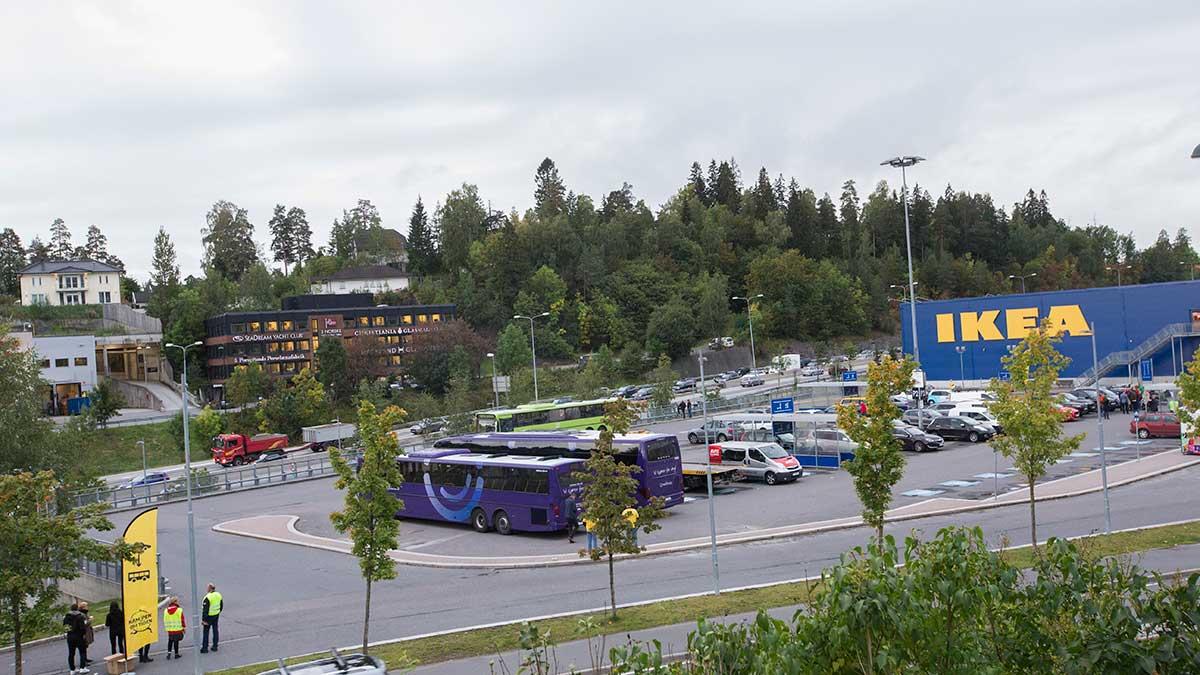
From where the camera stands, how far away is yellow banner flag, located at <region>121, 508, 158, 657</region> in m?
19.5

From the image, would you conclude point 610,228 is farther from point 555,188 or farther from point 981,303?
point 981,303

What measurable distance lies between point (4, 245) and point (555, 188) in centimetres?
7505

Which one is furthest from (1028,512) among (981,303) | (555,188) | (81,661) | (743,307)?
(555,188)

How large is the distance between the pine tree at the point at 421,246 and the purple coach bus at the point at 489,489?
98.8 meters

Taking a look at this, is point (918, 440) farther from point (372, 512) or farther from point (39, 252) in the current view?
point (39, 252)

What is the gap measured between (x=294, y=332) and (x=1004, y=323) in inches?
2492

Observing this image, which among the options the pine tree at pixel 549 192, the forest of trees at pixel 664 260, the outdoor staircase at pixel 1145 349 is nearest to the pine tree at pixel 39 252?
the forest of trees at pixel 664 260

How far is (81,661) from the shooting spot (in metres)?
19.6

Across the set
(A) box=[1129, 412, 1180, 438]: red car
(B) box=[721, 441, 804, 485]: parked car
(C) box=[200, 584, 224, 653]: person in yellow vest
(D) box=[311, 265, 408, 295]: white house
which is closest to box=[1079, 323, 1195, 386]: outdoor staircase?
(A) box=[1129, 412, 1180, 438]: red car

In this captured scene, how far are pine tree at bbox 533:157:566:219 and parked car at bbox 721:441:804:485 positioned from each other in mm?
96699

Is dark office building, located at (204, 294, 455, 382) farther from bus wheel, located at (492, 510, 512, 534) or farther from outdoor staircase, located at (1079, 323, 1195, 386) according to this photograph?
bus wheel, located at (492, 510, 512, 534)

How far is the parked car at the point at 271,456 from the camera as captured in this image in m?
66.4

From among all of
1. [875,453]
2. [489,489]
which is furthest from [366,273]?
[875,453]

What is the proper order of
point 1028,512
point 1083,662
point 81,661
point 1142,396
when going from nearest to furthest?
point 1083,662 < point 81,661 < point 1028,512 < point 1142,396
